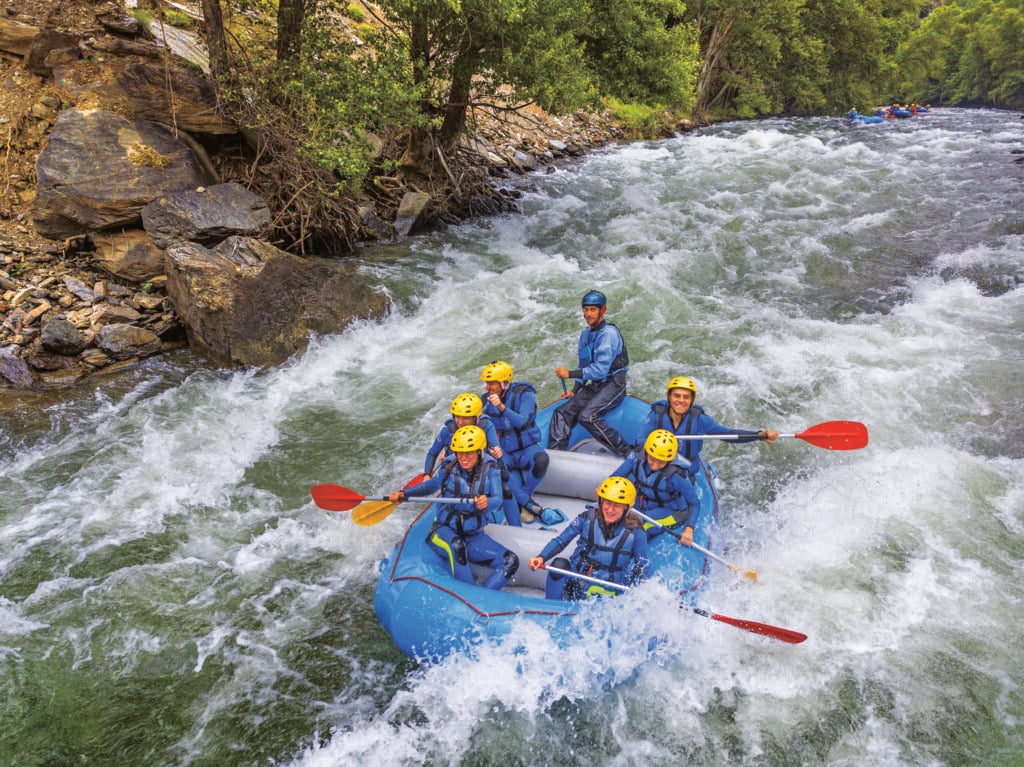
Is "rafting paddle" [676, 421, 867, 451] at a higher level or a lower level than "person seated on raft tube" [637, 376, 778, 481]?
lower

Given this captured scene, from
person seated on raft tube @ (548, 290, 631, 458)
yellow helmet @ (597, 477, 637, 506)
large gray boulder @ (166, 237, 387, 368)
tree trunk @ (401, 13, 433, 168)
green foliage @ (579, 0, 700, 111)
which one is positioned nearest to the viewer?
yellow helmet @ (597, 477, 637, 506)

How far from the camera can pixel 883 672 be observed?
4363 mm

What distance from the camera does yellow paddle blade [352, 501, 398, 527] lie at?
16.5 ft

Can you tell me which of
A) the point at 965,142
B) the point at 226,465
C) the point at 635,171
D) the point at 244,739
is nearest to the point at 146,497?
the point at 226,465

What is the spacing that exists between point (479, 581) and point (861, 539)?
312cm

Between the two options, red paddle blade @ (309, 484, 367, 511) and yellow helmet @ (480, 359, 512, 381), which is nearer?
red paddle blade @ (309, 484, 367, 511)

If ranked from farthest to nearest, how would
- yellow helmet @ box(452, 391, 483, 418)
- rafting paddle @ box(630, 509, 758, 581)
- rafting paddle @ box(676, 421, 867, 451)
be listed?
1. rafting paddle @ box(676, 421, 867, 451)
2. yellow helmet @ box(452, 391, 483, 418)
3. rafting paddle @ box(630, 509, 758, 581)

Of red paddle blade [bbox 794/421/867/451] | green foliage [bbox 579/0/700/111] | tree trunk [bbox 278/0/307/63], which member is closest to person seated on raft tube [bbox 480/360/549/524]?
red paddle blade [bbox 794/421/867/451]

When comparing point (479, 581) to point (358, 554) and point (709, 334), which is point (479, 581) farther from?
point (709, 334)

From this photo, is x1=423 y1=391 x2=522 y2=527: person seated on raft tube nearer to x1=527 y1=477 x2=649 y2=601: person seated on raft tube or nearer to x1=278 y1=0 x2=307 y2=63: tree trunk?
x1=527 y1=477 x2=649 y2=601: person seated on raft tube

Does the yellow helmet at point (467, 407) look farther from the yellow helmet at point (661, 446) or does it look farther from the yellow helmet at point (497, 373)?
the yellow helmet at point (661, 446)

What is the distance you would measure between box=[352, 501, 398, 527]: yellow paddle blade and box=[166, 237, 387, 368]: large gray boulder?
3.53 metres

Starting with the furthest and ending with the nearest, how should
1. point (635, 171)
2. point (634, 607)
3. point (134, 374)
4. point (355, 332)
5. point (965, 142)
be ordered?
point (965, 142), point (635, 171), point (355, 332), point (134, 374), point (634, 607)

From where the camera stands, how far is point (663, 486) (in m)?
4.91
